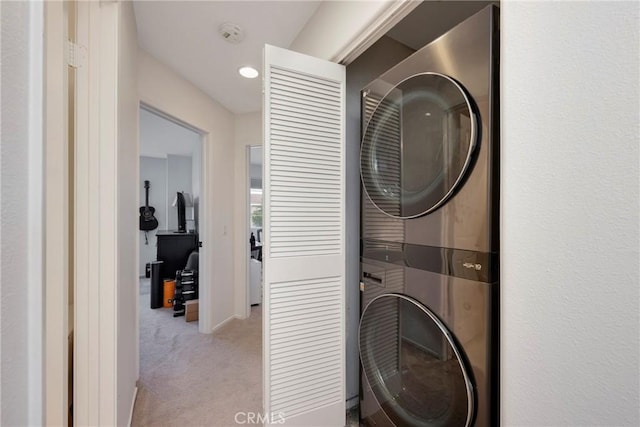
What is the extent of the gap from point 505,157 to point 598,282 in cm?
29

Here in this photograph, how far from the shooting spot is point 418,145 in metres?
1.01

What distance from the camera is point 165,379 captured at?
1.99 meters

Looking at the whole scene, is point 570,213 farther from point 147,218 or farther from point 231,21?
point 147,218

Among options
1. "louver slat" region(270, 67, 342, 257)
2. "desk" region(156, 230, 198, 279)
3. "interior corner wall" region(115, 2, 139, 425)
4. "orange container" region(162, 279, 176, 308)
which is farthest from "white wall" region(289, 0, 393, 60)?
"orange container" region(162, 279, 176, 308)

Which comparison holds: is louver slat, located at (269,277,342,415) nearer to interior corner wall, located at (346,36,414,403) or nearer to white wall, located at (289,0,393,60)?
interior corner wall, located at (346,36,414,403)

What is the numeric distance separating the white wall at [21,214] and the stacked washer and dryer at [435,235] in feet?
3.24

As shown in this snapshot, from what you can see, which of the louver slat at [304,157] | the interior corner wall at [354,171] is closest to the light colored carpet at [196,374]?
the interior corner wall at [354,171]

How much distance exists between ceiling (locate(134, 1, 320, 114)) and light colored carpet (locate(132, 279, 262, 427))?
2.49 meters

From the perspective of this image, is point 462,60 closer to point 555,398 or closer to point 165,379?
point 555,398

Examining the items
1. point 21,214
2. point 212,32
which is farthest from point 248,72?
point 21,214

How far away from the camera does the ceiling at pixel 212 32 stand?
1.61 m

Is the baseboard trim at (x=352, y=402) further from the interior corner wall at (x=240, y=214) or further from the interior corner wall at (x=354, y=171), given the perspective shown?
the interior corner wall at (x=240, y=214)

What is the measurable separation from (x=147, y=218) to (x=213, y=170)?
11.4 ft

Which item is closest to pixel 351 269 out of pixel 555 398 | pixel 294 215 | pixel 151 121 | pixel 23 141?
pixel 294 215
